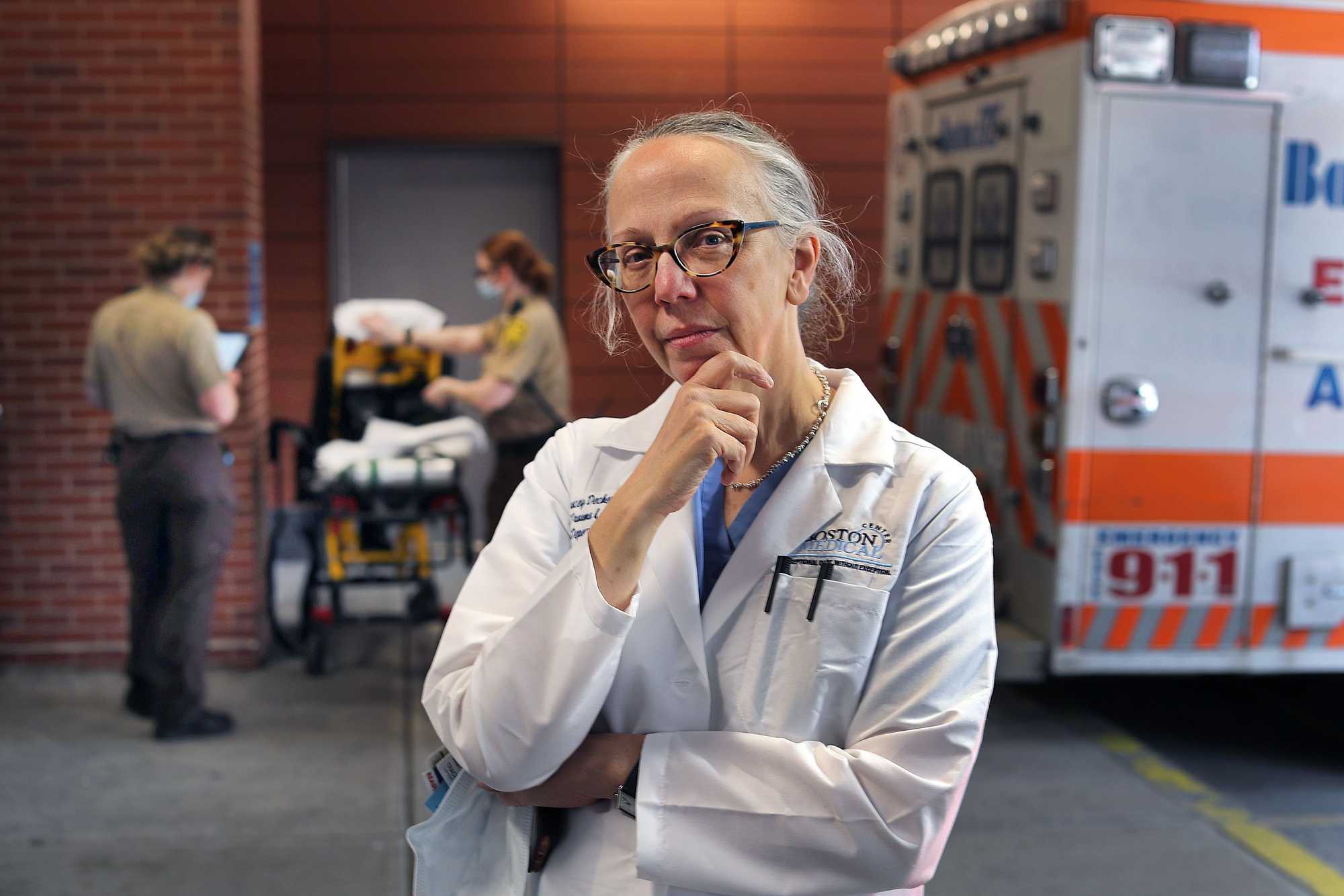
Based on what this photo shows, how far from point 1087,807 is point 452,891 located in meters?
3.38

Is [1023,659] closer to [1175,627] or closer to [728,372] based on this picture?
[1175,627]

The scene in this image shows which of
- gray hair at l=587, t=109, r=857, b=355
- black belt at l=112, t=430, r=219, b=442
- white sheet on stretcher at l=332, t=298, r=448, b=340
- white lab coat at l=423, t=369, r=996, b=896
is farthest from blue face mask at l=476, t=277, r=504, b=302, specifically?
white lab coat at l=423, t=369, r=996, b=896

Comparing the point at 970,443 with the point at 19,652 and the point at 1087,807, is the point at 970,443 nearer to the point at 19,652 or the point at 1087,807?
the point at 1087,807

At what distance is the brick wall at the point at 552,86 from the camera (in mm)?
8875

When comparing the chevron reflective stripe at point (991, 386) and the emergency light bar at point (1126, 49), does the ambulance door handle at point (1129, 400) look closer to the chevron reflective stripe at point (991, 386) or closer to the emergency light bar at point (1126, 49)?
the chevron reflective stripe at point (991, 386)

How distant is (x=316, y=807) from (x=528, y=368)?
2064 mm

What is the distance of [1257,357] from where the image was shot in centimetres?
458

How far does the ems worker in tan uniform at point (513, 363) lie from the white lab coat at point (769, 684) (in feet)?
13.2

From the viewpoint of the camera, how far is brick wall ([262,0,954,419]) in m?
8.88

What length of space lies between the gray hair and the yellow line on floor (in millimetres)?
2979

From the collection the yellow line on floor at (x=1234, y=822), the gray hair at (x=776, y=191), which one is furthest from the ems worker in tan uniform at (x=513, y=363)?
the gray hair at (x=776, y=191)

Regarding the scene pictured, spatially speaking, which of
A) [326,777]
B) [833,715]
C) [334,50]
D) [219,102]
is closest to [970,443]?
[326,777]

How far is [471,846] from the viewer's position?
1.69 m

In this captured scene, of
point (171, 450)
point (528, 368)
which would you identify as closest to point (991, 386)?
point (528, 368)
